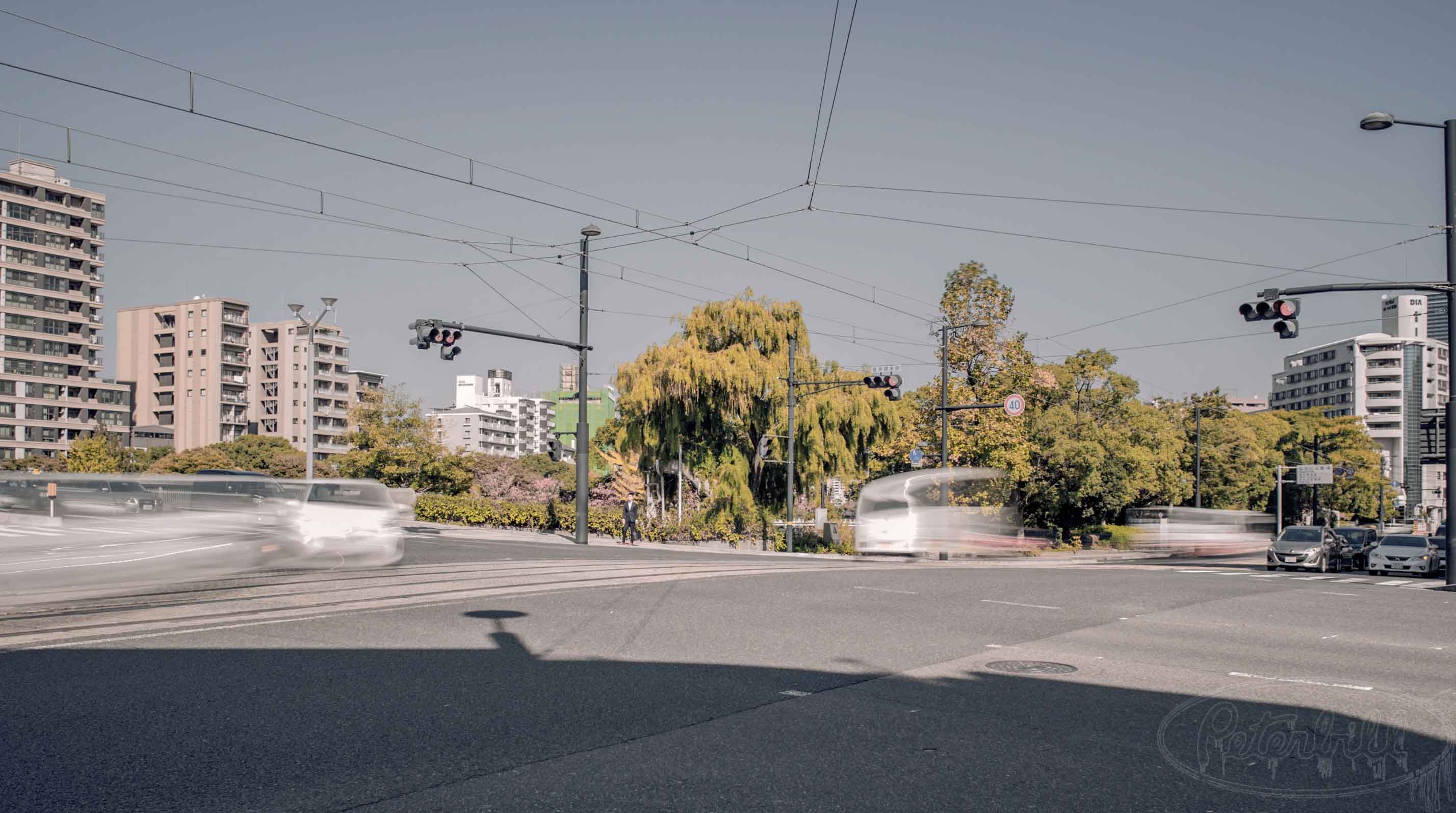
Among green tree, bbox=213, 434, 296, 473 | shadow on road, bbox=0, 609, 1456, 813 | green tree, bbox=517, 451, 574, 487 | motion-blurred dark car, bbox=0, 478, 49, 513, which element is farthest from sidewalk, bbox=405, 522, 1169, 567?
green tree, bbox=213, 434, 296, 473

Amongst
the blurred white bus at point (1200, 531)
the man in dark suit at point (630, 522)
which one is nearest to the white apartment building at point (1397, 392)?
the blurred white bus at point (1200, 531)

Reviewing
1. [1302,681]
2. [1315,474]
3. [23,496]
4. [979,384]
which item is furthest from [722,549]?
[1315,474]

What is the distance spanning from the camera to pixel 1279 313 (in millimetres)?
20438

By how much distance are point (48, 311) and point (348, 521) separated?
85430 mm

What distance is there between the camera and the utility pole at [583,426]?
3100 cm

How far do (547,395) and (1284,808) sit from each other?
102 meters

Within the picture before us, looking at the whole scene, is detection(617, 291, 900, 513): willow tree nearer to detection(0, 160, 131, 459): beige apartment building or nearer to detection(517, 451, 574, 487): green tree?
detection(517, 451, 574, 487): green tree

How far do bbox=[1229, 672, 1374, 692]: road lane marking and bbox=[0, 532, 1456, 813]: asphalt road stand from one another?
49 millimetres

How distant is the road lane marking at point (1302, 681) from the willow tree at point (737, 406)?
2776cm

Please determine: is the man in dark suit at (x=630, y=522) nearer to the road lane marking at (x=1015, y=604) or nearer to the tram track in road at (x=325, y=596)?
the tram track in road at (x=325, y=596)

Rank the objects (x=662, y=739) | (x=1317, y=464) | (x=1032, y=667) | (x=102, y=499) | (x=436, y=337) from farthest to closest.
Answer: (x=1317, y=464) < (x=436, y=337) < (x=102, y=499) < (x=1032, y=667) < (x=662, y=739)

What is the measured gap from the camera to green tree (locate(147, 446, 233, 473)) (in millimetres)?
78250

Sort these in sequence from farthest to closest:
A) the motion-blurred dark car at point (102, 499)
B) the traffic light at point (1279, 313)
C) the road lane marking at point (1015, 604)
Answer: the traffic light at point (1279, 313), the motion-blurred dark car at point (102, 499), the road lane marking at point (1015, 604)

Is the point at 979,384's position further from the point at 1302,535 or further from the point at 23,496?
the point at 23,496
